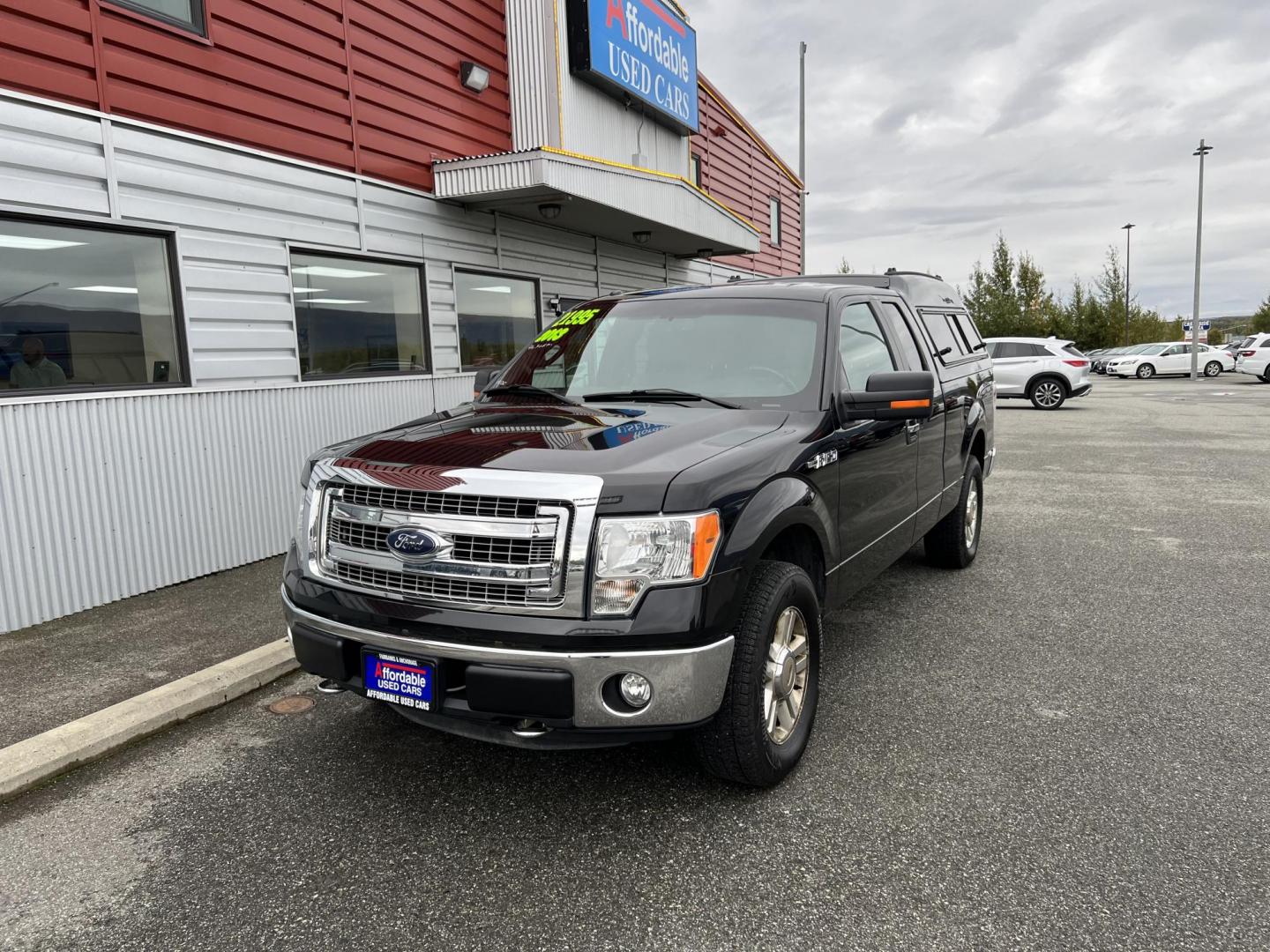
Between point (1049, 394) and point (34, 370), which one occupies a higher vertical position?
point (34, 370)

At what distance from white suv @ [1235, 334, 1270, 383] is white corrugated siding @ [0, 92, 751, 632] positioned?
32.6 m

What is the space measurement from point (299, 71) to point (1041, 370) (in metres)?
19.5

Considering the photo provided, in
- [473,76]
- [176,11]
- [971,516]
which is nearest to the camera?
[176,11]

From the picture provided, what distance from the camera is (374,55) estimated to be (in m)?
7.70

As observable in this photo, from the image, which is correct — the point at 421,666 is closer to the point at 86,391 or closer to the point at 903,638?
the point at 903,638

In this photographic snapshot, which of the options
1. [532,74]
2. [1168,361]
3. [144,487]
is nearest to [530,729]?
[144,487]

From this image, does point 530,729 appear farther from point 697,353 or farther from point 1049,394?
point 1049,394

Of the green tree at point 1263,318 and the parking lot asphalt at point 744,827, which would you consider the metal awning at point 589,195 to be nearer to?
the parking lot asphalt at point 744,827

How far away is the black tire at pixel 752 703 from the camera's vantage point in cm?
275

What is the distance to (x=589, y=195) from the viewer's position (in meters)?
8.68

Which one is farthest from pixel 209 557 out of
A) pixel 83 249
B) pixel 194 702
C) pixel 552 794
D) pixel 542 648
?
pixel 542 648

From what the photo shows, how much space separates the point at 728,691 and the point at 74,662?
365 centimetres

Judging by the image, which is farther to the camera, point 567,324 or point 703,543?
point 567,324

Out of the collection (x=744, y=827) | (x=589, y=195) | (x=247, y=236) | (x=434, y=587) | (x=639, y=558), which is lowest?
(x=744, y=827)
